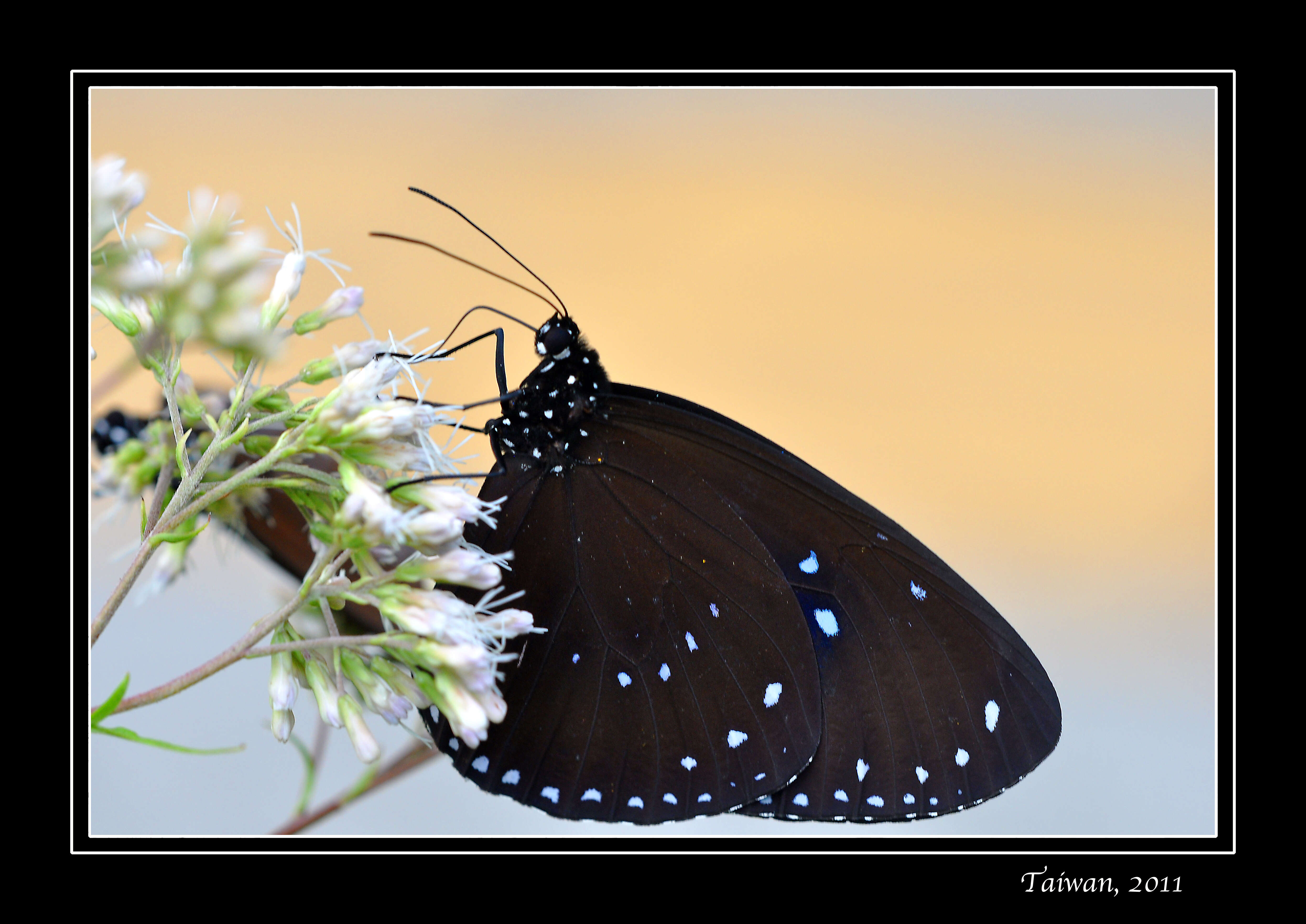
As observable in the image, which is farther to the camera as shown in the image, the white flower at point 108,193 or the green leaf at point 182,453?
the green leaf at point 182,453

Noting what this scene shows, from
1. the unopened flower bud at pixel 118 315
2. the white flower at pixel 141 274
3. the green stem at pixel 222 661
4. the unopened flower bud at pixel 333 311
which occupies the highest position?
the unopened flower bud at pixel 333 311

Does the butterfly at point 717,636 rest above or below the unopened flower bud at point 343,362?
below

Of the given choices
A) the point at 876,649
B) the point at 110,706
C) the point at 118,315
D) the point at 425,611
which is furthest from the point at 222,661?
the point at 876,649

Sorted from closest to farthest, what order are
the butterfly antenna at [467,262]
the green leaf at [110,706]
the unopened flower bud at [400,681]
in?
the green leaf at [110,706] < the unopened flower bud at [400,681] < the butterfly antenna at [467,262]

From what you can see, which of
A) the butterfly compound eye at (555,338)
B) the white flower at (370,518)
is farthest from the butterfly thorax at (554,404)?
the white flower at (370,518)

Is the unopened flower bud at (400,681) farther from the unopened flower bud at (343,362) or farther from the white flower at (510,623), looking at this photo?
the unopened flower bud at (343,362)

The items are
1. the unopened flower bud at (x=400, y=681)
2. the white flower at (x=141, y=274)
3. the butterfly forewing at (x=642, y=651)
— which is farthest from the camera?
the butterfly forewing at (x=642, y=651)

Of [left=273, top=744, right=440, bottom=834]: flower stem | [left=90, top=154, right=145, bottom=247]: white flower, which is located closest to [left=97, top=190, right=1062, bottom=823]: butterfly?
[left=273, top=744, right=440, bottom=834]: flower stem

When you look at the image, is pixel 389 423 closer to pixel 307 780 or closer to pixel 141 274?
pixel 141 274
